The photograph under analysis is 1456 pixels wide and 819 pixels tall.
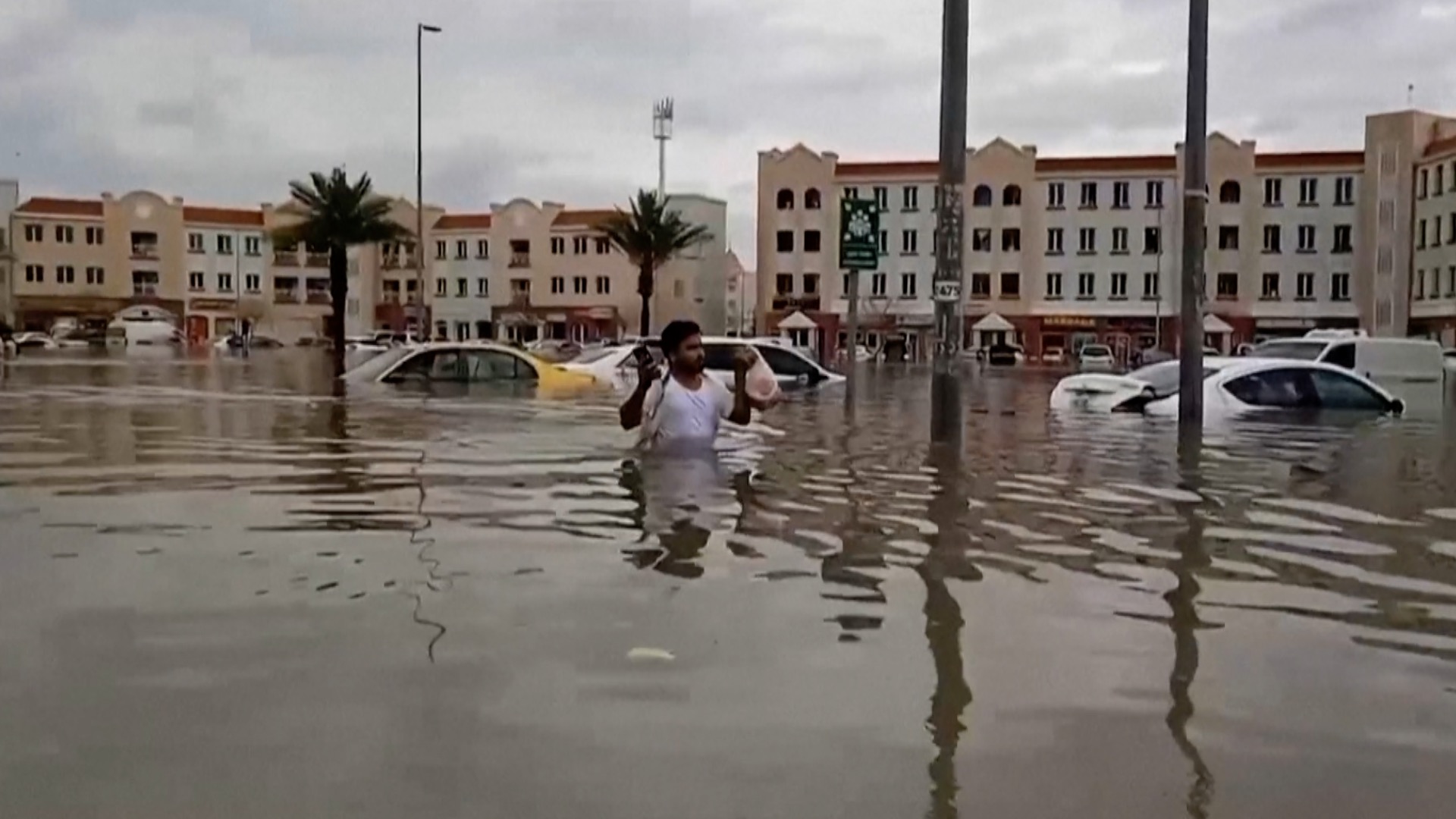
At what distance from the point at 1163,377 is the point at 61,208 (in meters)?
95.5

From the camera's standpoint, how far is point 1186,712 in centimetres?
A: 484

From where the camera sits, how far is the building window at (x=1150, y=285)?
259ft

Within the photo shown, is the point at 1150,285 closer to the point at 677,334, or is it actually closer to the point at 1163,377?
the point at 1163,377

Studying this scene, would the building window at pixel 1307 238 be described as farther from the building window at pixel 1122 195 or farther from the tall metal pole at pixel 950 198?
the tall metal pole at pixel 950 198

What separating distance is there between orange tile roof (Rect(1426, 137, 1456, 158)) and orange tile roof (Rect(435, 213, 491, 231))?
177ft

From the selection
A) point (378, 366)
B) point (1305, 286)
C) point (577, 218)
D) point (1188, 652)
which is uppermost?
point (577, 218)

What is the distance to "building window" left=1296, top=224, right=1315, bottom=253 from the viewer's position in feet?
252

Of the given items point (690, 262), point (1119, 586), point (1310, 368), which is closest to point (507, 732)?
point (1119, 586)

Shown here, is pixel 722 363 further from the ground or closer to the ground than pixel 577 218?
closer to the ground

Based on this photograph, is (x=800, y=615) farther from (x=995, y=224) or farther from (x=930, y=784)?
(x=995, y=224)

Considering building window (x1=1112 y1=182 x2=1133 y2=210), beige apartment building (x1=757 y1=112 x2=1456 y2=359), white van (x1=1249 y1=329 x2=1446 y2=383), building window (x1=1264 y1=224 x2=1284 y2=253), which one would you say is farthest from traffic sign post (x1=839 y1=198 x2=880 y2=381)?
building window (x1=1264 y1=224 x2=1284 y2=253)

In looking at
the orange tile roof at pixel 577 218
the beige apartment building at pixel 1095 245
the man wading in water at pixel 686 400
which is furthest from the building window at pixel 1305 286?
the man wading in water at pixel 686 400

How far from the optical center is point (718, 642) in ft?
18.7

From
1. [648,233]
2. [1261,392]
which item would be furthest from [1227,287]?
[1261,392]
